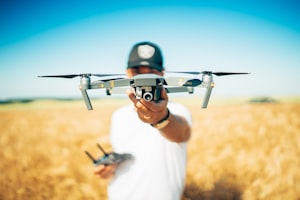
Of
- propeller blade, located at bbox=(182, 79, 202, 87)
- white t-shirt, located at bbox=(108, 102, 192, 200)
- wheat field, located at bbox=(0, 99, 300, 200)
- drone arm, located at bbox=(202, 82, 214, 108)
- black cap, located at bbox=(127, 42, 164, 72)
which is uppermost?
black cap, located at bbox=(127, 42, 164, 72)

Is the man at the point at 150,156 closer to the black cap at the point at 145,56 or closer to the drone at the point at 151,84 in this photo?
the black cap at the point at 145,56

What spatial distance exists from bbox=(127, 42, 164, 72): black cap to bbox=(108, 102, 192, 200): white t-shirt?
→ 28.1 inches

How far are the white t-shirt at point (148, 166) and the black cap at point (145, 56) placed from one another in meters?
0.71

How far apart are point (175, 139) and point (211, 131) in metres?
5.00

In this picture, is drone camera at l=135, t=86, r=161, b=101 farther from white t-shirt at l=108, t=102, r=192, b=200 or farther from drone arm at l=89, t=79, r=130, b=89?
white t-shirt at l=108, t=102, r=192, b=200

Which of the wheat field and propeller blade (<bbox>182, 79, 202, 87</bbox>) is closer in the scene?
propeller blade (<bbox>182, 79, 202, 87</bbox>)

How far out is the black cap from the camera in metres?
1.94

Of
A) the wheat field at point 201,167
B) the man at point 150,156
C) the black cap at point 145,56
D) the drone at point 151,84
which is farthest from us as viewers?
the wheat field at point 201,167

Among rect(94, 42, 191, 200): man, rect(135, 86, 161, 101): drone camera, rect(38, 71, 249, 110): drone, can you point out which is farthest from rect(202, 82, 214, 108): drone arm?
rect(94, 42, 191, 200): man

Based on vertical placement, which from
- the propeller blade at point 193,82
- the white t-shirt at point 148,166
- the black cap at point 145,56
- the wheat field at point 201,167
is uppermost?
the black cap at point 145,56

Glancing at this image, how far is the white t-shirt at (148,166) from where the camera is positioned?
7.41 ft

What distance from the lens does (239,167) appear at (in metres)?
4.55

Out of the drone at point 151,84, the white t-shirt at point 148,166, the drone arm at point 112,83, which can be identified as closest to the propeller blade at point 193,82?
the drone at point 151,84

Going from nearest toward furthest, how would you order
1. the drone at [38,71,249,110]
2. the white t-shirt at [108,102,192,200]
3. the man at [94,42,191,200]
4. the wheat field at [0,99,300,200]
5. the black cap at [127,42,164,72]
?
the drone at [38,71,249,110] → the black cap at [127,42,164,72] → the man at [94,42,191,200] → the white t-shirt at [108,102,192,200] → the wheat field at [0,99,300,200]
